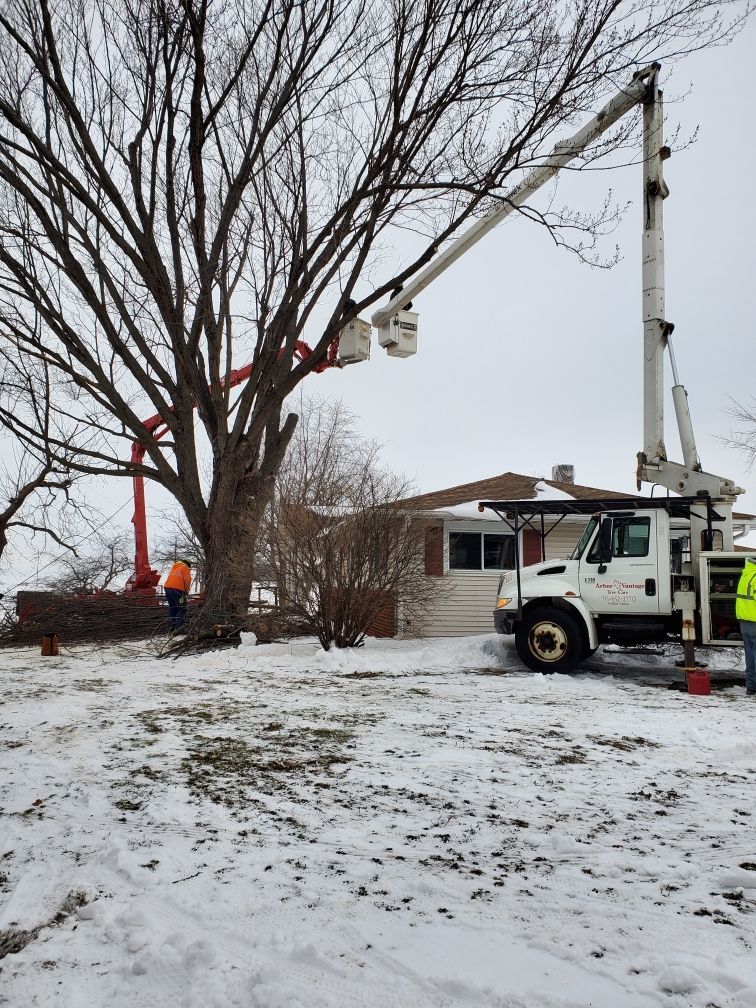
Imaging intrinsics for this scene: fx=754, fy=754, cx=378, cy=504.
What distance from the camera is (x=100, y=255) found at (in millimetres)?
13211

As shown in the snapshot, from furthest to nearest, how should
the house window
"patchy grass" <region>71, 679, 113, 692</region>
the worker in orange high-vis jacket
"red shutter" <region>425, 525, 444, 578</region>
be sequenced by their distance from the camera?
the house window
the worker in orange high-vis jacket
"red shutter" <region>425, 525, 444, 578</region>
"patchy grass" <region>71, 679, 113, 692</region>

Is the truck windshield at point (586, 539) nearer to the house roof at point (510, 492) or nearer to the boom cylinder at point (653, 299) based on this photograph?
the boom cylinder at point (653, 299)

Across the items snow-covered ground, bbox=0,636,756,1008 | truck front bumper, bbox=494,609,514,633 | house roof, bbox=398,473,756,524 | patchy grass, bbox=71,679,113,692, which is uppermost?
house roof, bbox=398,473,756,524

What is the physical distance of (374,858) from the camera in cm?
371

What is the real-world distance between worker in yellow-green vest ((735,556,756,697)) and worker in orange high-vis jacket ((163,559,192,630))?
31.1 ft

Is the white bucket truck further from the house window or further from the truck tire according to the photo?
the house window

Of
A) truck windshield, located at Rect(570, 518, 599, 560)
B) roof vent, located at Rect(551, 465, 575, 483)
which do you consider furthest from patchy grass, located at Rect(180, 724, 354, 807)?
roof vent, located at Rect(551, 465, 575, 483)

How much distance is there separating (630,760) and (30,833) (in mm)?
4167

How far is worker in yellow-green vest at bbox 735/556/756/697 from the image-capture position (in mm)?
9516

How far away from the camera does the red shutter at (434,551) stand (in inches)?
557

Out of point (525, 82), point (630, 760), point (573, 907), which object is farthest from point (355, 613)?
point (573, 907)

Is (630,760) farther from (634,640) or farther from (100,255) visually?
(100,255)

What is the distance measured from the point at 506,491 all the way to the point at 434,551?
5.38 metres

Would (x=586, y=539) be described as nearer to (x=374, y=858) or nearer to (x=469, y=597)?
(x=469, y=597)
